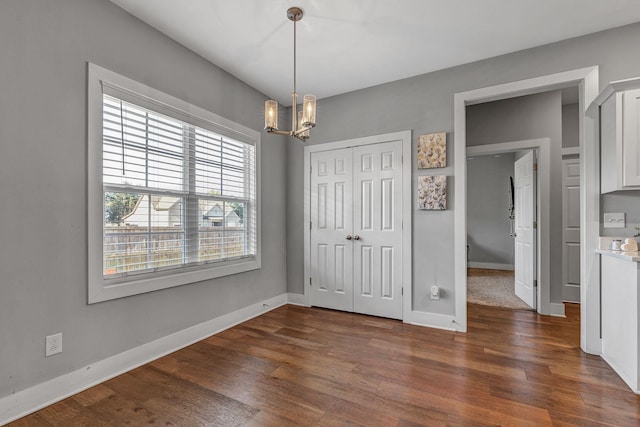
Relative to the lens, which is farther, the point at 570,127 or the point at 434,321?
the point at 570,127

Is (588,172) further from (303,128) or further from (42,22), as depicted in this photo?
(42,22)

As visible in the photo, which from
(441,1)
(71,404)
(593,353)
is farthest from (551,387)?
(71,404)

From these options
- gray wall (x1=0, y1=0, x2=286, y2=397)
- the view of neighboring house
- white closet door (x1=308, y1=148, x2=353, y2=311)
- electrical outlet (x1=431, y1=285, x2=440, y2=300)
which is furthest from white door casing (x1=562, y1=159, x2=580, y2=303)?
gray wall (x1=0, y1=0, x2=286, y2=397)

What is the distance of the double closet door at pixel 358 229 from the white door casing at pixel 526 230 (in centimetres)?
186

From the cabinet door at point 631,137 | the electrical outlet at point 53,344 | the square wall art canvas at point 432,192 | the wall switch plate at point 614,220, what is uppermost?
the cabinet door at point 631,137

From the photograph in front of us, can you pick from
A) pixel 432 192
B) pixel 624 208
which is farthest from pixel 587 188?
pixel 432 192

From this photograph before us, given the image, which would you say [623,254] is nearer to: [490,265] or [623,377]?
[623,377]

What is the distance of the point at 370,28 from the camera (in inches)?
101

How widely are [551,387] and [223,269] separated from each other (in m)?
2.92

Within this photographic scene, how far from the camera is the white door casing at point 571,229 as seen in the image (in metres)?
4.14

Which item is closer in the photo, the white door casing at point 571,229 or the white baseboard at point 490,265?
the white door casing at point 571,229

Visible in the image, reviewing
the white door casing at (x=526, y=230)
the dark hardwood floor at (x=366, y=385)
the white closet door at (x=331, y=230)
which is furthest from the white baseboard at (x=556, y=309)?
the white closet door at (x=331, y=230)

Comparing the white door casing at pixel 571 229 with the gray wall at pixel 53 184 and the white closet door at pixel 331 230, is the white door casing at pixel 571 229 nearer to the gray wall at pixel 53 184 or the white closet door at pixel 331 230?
the white closet door at pixel 331 230

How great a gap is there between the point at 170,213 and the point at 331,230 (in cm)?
195
